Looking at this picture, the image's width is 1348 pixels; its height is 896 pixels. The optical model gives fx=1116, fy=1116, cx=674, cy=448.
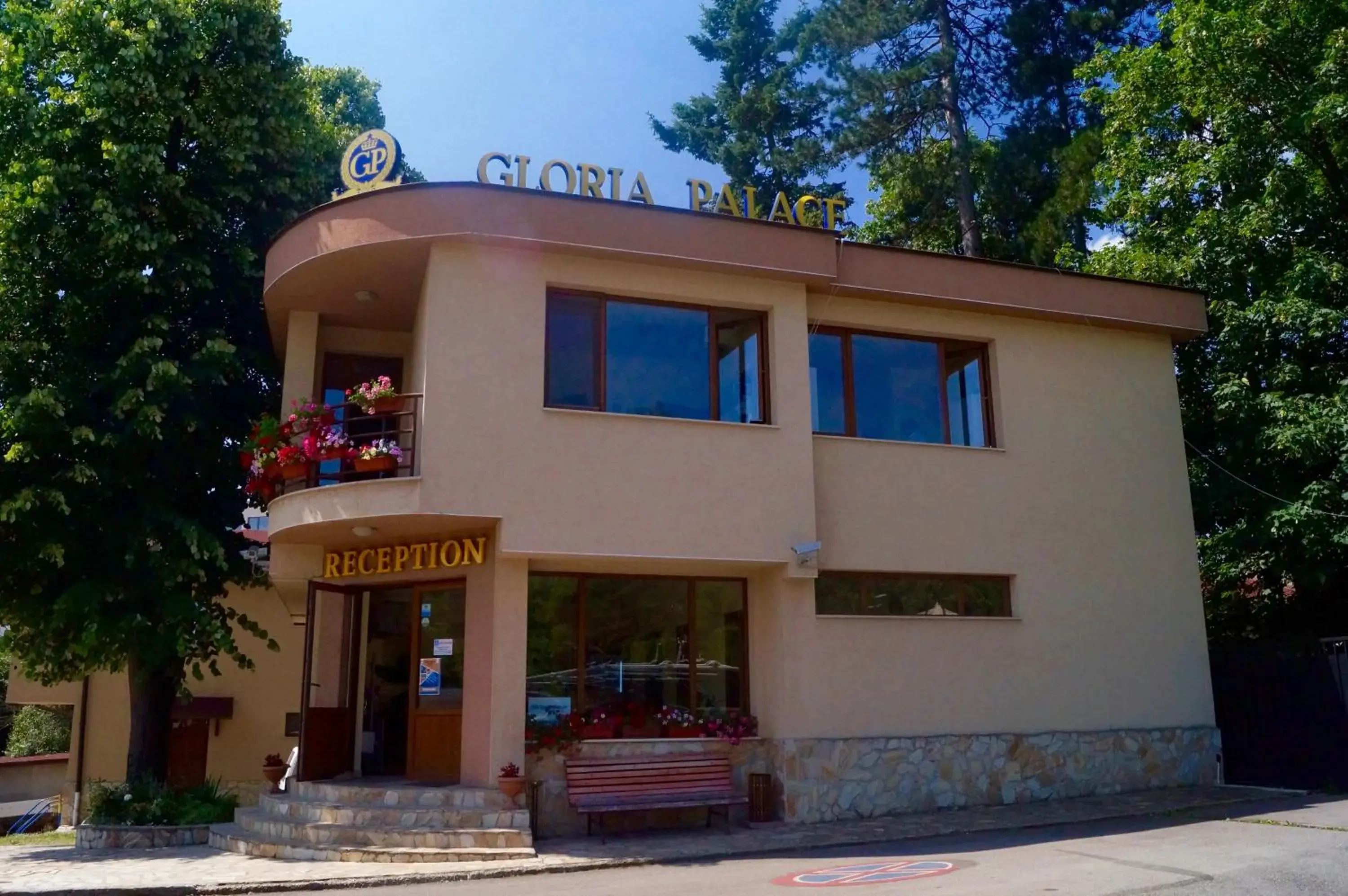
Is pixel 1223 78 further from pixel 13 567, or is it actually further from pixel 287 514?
pixel 13 567

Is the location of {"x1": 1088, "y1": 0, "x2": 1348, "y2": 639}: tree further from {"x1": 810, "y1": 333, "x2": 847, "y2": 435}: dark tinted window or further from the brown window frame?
{"x1": 810, "y1": 333, "x2": 847, "y2": 435}: dark tinted window

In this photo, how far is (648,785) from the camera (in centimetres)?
1292

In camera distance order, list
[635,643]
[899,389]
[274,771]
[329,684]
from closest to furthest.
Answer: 1. [635,643]
2. [274,771]
3. [329,684]
4. [899,389]

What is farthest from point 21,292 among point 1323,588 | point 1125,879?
point 1323,588

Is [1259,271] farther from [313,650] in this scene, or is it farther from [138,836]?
[138,836]

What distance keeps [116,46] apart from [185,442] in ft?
18.7

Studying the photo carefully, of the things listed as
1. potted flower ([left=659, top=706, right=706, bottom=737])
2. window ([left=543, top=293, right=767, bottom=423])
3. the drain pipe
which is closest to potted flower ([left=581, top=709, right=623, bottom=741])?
potted flower ([left=659, top=706, right=706, bottom=737])

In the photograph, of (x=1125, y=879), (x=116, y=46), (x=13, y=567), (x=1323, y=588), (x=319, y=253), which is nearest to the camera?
(x=1125, y=879)

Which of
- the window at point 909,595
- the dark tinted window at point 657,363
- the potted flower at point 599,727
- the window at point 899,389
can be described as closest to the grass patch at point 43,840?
the potted flower at point 599,727

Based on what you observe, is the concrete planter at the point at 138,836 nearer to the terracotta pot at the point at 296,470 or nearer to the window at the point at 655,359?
the terracotta pot at the point at 296,470

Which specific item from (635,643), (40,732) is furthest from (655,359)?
(40,732)

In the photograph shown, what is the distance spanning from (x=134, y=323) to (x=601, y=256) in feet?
23.4

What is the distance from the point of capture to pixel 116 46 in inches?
623

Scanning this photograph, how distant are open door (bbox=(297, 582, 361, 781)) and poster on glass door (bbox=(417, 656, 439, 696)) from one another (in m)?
1.38
